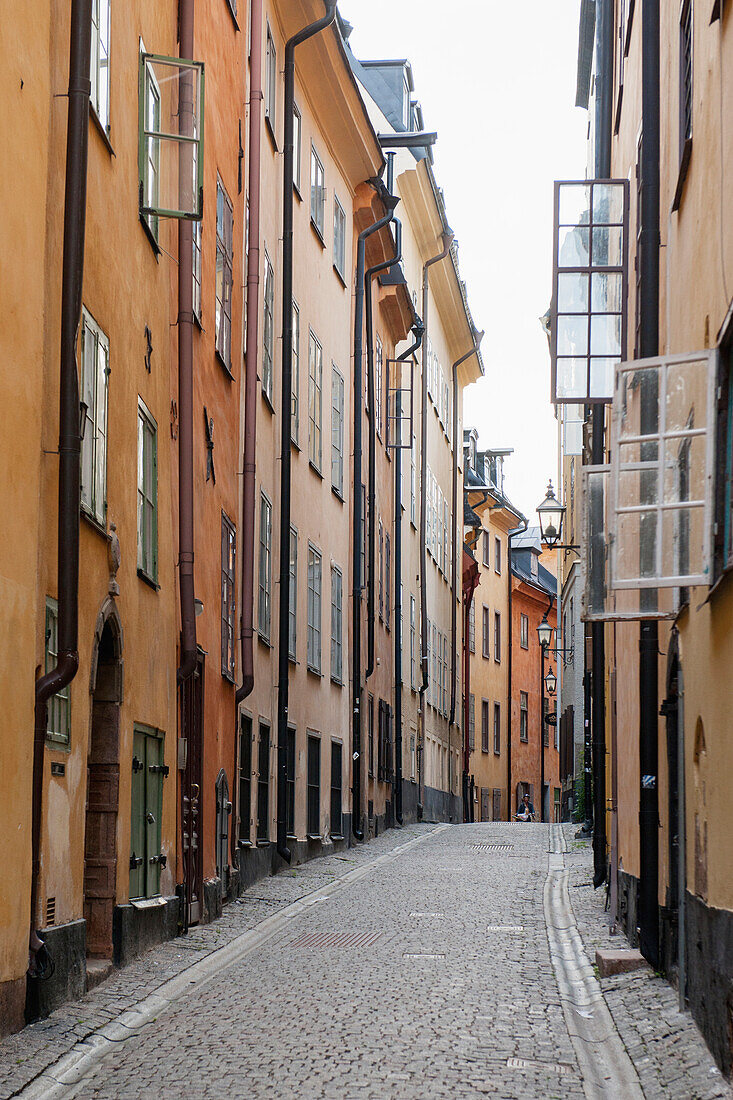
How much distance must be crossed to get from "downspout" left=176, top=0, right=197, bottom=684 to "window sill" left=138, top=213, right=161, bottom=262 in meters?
0.67

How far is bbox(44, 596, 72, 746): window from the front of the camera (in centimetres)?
925

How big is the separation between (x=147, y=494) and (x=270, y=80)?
9186 millimetres

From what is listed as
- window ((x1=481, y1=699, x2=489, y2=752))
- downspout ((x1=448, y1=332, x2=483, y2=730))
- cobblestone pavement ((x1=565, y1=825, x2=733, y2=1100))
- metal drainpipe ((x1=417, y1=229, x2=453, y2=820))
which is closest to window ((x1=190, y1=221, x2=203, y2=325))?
cobblestone pavement ((x1=565, y1=825, x2=733, y2=1100))

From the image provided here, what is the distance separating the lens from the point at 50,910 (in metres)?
9.28

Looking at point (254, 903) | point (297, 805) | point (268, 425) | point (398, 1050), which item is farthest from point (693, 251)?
point (297, 805)

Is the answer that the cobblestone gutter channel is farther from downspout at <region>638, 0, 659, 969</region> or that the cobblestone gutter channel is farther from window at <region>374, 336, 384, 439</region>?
window at <region>374, 336, 384, 439</region>

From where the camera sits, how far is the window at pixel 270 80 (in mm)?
19589

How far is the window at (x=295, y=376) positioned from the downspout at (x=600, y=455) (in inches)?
182

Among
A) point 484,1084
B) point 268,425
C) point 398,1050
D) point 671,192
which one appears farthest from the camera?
point 268,425

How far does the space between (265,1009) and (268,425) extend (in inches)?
415

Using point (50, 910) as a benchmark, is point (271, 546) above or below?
above

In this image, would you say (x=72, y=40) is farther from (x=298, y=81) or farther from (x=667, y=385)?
(x=298, y=81)

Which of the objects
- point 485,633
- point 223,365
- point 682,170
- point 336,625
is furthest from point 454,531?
point 682,170

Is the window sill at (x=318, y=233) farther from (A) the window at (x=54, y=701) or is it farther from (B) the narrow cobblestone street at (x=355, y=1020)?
(A) the window at (x=54, y=701)
